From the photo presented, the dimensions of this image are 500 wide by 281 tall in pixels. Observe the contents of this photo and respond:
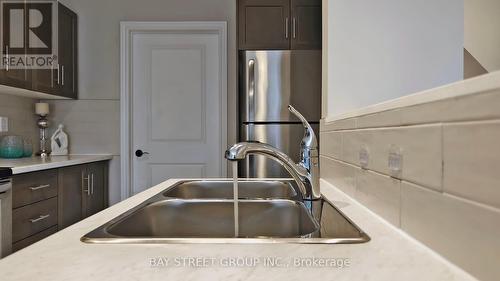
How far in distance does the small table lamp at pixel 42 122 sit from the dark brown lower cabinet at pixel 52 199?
1.62 feet

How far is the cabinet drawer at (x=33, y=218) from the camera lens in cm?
198

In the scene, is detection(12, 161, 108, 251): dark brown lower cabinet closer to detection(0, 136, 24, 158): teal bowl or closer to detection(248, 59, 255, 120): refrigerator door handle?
detection(0, 136, 24, 158): teal bowl

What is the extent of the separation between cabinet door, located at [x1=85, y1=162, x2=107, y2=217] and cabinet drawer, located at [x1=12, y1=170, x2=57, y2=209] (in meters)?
0.54

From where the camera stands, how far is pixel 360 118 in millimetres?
928

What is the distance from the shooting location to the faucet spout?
0.87 m

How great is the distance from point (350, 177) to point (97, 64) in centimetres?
280

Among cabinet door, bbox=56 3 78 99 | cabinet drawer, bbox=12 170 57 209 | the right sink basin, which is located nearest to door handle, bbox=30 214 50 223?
cabinet drawer, bbox=12 170 57 209

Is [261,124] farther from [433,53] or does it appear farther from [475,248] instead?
[475,248]

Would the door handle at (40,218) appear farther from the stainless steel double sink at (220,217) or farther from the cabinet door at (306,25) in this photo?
the cabinet door at (306,25)

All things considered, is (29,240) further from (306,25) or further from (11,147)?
(306,25)

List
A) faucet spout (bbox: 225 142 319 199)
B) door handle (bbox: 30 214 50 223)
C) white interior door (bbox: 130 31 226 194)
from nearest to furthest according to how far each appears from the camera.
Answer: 1. faucet spout (bbox: 225 142 319 199)
2. door handle (bbox: 30 214 50 223)
3. white interior door (bbox: 130 31 226 194)

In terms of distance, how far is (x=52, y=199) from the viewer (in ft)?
7.67

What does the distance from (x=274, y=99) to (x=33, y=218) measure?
1711 millimetres

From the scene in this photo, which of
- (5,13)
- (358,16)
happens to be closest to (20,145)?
(5,13)
